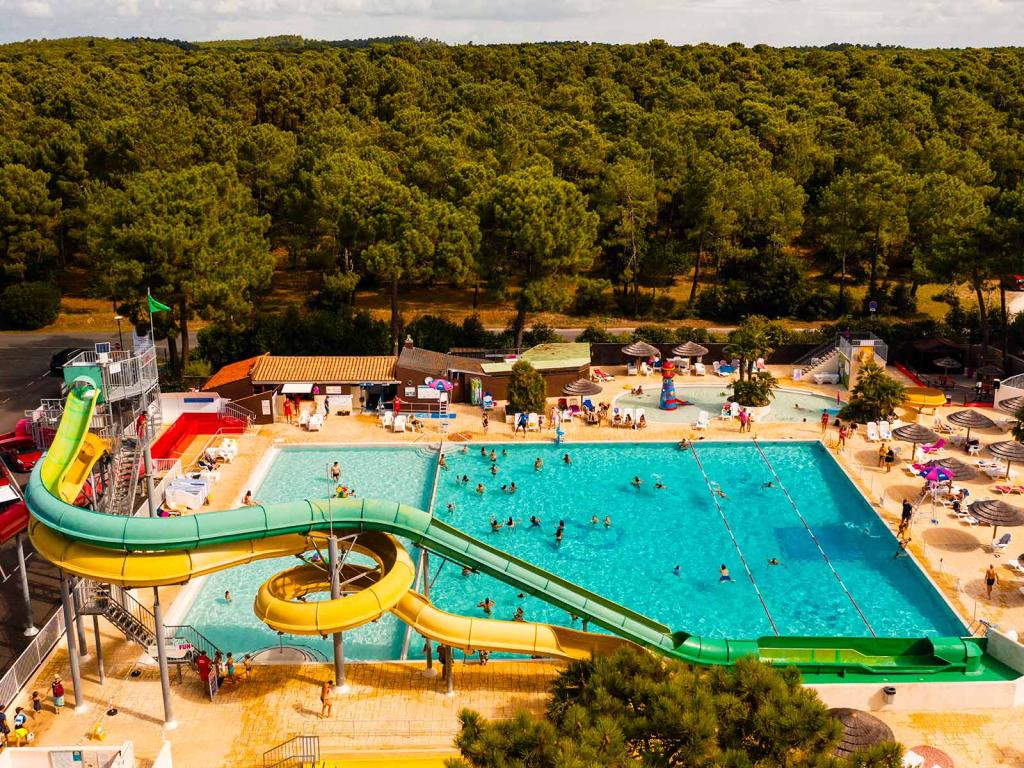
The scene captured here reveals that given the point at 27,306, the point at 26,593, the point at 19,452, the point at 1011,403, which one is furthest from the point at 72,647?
the point at 27,306

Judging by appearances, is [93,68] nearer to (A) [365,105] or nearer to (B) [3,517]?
(A) [365,105]

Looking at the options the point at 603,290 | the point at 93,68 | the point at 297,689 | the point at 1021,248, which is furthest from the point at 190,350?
the point at 93,68

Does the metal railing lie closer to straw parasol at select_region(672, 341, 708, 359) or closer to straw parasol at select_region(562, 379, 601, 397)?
straw parasol at select_region(562, 379, 601, 397)

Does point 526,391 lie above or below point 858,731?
above

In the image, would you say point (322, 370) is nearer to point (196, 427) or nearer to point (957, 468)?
point (196, 427)

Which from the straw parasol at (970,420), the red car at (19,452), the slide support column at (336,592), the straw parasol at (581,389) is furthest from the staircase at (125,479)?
the straw parasol at (970,420)

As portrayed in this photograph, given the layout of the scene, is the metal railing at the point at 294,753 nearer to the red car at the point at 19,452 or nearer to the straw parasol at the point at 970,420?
the red car at the point at 19,452
